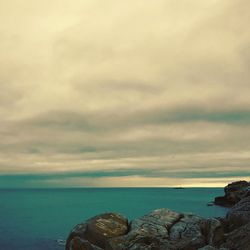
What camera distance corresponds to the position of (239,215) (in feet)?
91.2

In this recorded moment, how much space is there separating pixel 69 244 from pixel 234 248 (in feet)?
38.4

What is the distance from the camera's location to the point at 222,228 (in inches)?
1099

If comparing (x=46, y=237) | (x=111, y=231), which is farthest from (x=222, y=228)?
(x=46, y=237)

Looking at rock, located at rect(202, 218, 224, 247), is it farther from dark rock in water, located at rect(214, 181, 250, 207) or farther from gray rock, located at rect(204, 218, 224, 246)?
dark rock in water, located at rect(214, 181, 250, 207)

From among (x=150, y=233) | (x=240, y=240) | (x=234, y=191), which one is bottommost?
(x=234, y=191)

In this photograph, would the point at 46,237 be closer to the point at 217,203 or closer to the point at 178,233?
the point at 178,233

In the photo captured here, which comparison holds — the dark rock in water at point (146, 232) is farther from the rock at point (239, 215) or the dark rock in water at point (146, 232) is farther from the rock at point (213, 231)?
the rock at point (239, 215)

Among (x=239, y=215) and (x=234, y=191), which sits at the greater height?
(x=239, y=215)

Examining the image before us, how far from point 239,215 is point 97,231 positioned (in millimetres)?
9681

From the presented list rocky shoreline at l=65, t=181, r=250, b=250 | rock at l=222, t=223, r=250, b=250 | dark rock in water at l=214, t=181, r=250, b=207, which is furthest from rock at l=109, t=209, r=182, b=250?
dark rock in water at l=214, t=181, r=250, b=207

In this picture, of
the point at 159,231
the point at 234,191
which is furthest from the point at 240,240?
the point at 234,191

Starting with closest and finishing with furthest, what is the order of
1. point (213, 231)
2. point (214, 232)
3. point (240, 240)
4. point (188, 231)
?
point (240, 240)
point (214, 232)
point (213, 231)
point (188, 231)

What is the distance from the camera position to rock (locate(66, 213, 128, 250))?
27.5 metres

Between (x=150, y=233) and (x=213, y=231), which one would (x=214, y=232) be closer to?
(x=213, y=231)
